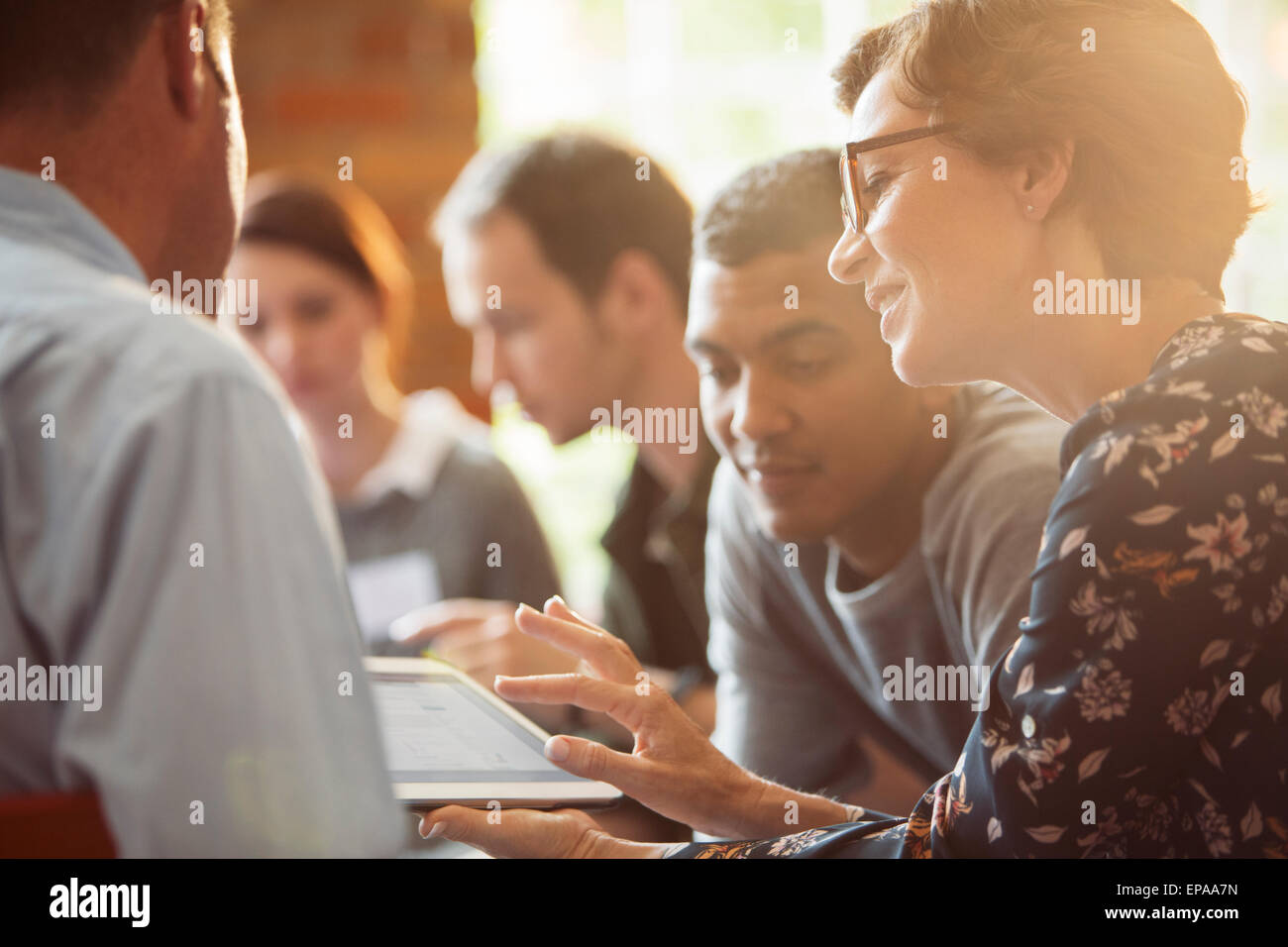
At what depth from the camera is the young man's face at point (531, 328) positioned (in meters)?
1.46

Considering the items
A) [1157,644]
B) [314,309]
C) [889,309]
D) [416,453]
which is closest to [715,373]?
[889,309]

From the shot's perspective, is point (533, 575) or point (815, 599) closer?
point (815, 599)

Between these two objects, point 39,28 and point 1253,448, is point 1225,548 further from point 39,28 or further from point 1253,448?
point 39,28

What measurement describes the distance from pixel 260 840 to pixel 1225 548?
0.45 meters

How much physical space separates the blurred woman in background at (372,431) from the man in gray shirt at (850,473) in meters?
0.65

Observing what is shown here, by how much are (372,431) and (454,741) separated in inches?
43.1

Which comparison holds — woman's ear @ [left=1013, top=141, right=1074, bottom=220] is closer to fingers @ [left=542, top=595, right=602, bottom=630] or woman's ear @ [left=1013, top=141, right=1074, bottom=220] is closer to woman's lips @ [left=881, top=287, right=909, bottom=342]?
woman's lips @ [left=881, top=287, right=909, bottom=342]

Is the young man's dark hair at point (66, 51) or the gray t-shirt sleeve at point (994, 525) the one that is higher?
the young man's dark hair at point (66, 51)

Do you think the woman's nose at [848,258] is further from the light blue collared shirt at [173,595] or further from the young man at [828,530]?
the light blue collared shirt at [173,595]

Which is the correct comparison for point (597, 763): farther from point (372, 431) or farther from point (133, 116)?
point (372, 431)

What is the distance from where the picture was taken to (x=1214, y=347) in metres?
0.62

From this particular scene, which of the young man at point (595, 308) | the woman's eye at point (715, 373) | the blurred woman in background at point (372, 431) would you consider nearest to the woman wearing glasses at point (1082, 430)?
the woman's eye at point (715, 373)

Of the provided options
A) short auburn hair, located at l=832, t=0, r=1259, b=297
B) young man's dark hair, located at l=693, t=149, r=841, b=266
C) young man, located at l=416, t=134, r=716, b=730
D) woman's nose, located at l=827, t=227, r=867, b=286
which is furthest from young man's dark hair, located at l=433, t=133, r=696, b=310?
short auburn hair, located at l=832, t=0, r=1259, b=297
